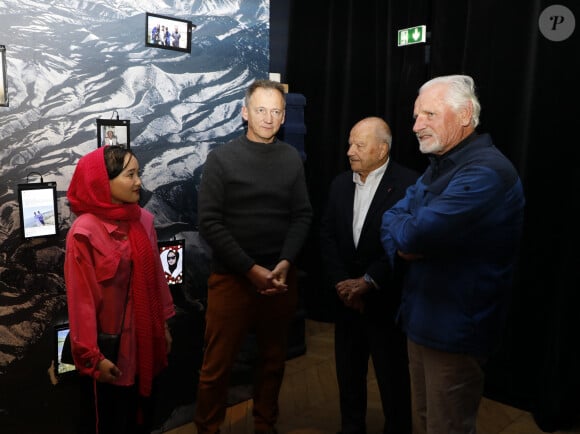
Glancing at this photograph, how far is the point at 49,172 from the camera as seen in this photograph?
226 centimetres

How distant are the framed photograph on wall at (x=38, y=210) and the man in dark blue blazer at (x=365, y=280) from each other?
1218 mm

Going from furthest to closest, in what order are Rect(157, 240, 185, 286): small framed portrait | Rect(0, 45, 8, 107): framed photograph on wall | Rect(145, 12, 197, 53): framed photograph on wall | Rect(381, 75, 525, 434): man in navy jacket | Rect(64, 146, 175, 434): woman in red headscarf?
Rect(157, 240, 185, 286): small framed portrait
Rect(145, 12, 197, 53): framed photograph on wall
Rect(0, 45, 8, 107): framed photograph on wall
Rect(64, 146, 175, 434): woman in red headscarf
Rect(381, 75, 525, 434): man in navy jacket

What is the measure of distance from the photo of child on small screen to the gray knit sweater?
14.5 inches

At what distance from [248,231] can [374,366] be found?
82 centimetres

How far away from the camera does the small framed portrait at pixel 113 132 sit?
2406 millimetres

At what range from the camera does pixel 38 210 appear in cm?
224

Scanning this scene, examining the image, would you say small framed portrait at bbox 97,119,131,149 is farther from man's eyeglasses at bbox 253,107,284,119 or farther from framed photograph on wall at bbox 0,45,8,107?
man's eyeglasses at bbox 253,107,284,119

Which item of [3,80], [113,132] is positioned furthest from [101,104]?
[3,80]

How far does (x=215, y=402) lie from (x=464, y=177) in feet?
4.94

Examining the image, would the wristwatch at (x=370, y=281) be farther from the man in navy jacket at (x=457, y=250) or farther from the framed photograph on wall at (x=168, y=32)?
the framed photograph on wall at (x=168, y=32)

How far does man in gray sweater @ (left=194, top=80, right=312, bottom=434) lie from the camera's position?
2.36 metres

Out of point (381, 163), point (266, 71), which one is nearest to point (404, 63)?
point (266, 71)

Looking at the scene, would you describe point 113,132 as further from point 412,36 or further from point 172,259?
point 412,36

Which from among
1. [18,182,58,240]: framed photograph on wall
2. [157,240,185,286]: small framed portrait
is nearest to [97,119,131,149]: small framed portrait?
[18,182,58,240]: framed photograph on wall
